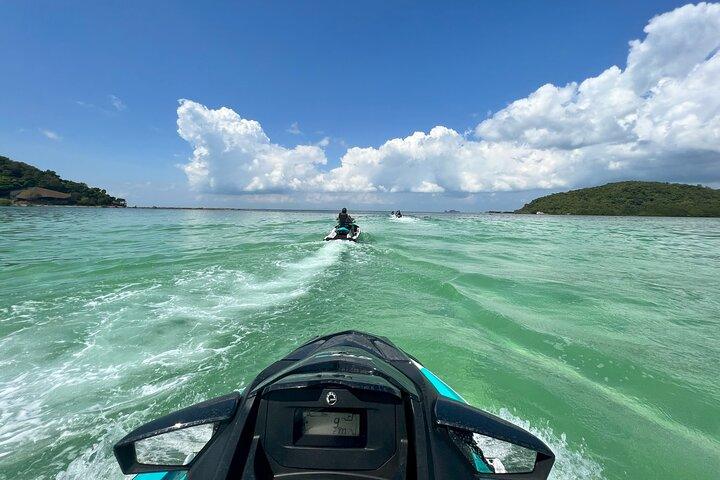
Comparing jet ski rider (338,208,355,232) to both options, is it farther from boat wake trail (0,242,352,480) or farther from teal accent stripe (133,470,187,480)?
teal accent stripe (133,470,187,480)

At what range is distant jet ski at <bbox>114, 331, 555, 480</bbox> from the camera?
5.08 ft

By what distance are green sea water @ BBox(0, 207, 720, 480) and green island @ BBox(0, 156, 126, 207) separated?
117 metres

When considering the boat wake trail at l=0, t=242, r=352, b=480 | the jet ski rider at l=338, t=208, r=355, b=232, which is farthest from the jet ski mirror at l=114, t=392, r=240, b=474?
the jet ski rider at l=338, t=208, r=355, b=232

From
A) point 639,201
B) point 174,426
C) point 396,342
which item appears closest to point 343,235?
point 396,342

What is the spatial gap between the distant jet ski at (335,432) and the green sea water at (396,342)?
225 cm

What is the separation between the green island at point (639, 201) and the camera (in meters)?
111

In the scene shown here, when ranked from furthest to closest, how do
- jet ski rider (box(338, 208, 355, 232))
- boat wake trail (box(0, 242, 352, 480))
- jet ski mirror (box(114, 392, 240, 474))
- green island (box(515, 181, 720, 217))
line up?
green island (box(515, 181, 720, 217)), jet ski rider (box(338, 208, 355, 232)), boat wake trail (box(0, 242, 352, 480)), jet ski mirror (box(114, 392, 240, 474))

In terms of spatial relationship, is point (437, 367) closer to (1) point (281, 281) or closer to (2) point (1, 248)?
(1) point (281, 281)

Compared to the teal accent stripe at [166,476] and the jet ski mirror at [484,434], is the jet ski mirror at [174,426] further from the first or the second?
the jet ski mirror at [484,434]

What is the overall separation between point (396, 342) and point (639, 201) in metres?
160

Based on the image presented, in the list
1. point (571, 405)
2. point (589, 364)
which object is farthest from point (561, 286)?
point (571, 405)

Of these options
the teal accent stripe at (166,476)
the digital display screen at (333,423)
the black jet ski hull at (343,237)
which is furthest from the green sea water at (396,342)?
the black jet ski hull at (343,237)

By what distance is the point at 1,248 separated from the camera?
16.2m

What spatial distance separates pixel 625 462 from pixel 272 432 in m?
3.88
